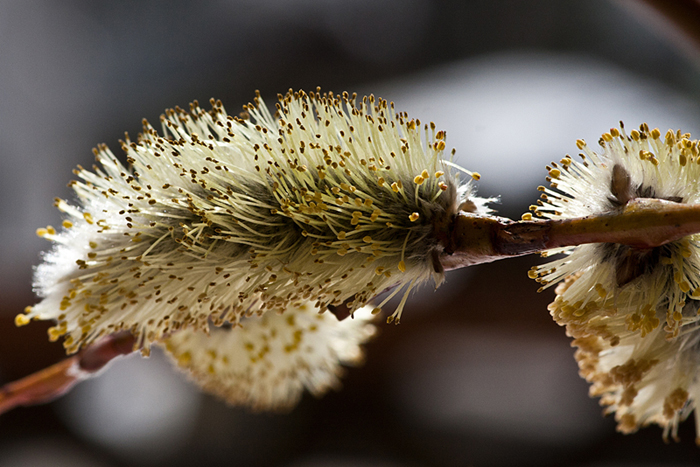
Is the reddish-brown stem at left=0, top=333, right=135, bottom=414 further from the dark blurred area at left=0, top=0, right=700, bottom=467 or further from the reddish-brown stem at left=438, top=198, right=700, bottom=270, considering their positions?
the dark blurred area at left=0, top=0, right=700, bottom=467

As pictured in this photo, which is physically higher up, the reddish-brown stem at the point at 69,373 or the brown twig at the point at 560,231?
the reddish-brown stem at the point at 69,373

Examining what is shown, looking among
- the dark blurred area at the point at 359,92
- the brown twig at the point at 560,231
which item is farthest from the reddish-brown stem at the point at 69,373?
Result: the dark blurred area at the point at 359,92

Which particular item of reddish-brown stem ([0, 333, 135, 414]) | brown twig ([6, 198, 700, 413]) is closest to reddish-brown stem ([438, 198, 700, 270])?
brown twig ([6, 198, 700, 413])

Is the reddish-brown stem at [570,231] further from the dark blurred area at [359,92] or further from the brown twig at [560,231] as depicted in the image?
the dark blurred area at [359,92]

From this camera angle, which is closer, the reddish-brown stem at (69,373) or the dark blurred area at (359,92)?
the reddish-brown stem at (69,373)

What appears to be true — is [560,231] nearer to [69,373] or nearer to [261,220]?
[261,220]

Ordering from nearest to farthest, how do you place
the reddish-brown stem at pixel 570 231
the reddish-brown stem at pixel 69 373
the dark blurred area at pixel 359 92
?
the reddish-brown stem at pixel 570 231 → the reddish-brown stem at pixel 69 373 → the dark blurred area at pixel 359 92

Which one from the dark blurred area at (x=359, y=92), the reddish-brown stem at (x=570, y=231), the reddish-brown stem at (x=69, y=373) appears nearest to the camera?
the reddish-brown stem at (x=570, y=231)
